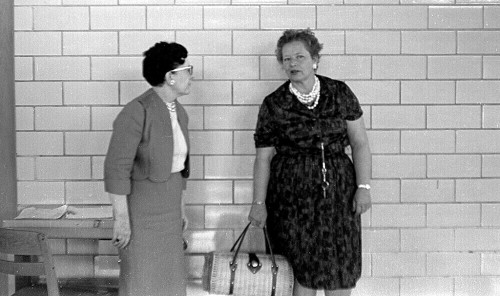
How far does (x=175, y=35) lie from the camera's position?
4199 millimetres

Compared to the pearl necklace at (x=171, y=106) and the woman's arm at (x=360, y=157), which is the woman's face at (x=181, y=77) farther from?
the woman's arm at (x=360, y=157)

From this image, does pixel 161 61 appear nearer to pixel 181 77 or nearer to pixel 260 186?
pixel 181 77

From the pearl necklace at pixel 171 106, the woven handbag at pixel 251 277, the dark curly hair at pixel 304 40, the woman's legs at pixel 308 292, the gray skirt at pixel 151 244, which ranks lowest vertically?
the woman's legs at pixel 308 292

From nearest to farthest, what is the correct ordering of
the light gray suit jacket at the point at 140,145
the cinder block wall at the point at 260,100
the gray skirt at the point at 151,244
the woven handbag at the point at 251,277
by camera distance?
1. the light gray suit jacket at the point at 140,145
2. the gray skirt at the point at 151,244
3. the woven handbag at the point at 251,277
4. the cinder block wall at the point at 260,100

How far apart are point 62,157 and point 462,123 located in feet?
7.52

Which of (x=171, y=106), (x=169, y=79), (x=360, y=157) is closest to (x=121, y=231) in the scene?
(x=171, y=106)

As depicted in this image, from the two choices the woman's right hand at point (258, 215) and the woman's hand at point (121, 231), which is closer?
the woman's hand at point (121, 231)

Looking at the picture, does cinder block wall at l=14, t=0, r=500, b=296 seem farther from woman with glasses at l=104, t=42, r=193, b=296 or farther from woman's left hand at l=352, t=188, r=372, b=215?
woman with glasses at l=104, t=42, r=193, b=296

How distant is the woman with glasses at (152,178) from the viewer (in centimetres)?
331

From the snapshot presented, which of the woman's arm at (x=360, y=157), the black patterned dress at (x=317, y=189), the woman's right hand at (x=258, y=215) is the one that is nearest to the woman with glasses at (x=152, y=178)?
the woman's right hand at (x=258, y=215)

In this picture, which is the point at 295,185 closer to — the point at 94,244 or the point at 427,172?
the point at 427,172

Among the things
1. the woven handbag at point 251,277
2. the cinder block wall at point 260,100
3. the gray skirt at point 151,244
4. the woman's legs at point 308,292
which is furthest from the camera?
the cinder block wall at point 260,100

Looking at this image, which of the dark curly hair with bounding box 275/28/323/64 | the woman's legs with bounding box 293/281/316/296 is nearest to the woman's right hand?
the woman's legs with bounding box 293/281/316/296

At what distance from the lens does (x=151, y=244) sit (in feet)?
11.2
